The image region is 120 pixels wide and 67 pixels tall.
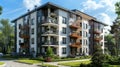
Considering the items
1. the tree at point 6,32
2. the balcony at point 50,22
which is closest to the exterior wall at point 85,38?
the balcony at point 50,22

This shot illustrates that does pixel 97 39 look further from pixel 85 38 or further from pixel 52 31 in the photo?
pixel 52 31

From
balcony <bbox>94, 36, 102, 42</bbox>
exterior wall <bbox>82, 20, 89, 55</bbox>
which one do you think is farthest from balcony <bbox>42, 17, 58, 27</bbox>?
balcony <bbox>94, 36, 102, 42</bbox>

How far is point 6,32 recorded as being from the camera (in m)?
92.4

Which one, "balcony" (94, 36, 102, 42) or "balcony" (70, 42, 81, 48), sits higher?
"balcony" (94, 36, 102, 42)

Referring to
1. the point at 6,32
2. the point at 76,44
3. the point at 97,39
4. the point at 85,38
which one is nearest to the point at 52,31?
the point at 76,44

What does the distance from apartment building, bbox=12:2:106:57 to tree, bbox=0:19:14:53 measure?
73.5ft

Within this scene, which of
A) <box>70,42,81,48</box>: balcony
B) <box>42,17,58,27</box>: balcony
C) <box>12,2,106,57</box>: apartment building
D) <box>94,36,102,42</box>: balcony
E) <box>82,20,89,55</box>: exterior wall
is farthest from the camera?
<box>94,36,102,42</box>: balcony

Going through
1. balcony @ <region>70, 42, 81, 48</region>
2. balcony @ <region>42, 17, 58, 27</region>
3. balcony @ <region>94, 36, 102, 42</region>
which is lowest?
balcony @ <region>70, 42, 81, 48</region>

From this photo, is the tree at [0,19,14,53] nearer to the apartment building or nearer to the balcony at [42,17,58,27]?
the apartment building

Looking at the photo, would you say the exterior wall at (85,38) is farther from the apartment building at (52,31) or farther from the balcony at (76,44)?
the balcony at (76,44)

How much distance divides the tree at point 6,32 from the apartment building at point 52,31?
22398 millimetres

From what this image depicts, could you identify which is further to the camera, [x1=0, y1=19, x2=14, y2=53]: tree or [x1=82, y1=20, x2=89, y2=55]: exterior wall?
[x1=0, y1=19, x2=14, y2=53]: tree

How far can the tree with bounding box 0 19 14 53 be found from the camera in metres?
90.5

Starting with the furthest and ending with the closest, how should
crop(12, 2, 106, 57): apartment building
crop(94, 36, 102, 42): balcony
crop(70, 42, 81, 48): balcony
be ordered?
1. crop(94, 36, 102, 42): balcony
2. crop(70, 42, 81, 48): balcony
3. crop(12, 2, 106, 57): apartment building
